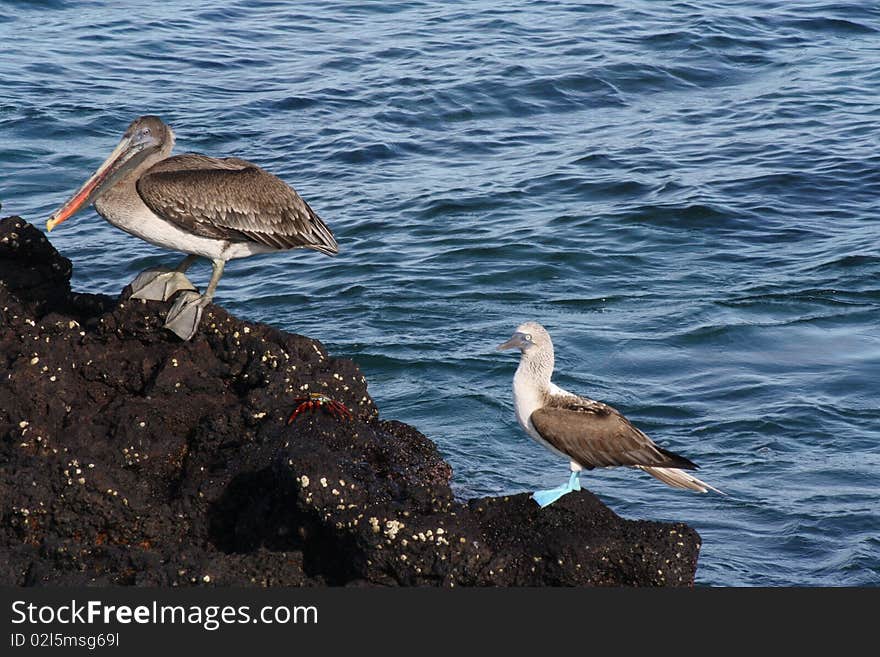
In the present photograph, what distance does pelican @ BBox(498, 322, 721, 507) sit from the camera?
23.1 feet

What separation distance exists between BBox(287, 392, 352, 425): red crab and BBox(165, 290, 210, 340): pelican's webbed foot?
805mm

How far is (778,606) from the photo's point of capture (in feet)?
18.0

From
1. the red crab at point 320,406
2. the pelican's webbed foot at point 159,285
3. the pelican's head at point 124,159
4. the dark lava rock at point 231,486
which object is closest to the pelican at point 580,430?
the dark lava rock at point 231,486

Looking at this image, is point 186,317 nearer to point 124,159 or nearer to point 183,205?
point 183,205

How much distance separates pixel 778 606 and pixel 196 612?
2382 mm

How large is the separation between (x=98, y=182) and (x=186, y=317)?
4.13 ft

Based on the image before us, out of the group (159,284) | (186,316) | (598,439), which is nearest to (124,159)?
(159,284)

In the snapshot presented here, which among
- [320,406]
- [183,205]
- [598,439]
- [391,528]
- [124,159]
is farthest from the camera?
[124,159]

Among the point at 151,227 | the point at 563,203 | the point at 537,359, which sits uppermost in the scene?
the point at 151,227

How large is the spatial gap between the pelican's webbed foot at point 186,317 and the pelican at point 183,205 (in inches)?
9.2

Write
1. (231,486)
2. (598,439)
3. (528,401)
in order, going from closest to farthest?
(231,486) < (598,439) < (528,401)

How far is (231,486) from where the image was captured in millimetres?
6141

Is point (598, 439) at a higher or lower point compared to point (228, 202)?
lower

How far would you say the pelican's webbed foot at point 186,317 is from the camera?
690 cm
